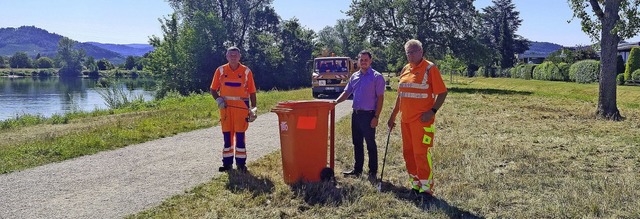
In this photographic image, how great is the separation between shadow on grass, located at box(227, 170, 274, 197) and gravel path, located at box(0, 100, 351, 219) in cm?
42

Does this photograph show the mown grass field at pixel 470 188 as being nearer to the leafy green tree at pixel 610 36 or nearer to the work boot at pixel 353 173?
the work boot at pixel 353 173

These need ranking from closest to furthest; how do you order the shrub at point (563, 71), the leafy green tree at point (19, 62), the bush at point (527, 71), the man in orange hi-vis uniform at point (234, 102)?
the man in orange hi-vis uniform at point (234, 102), the shrub at point (563, 71), the bush at point (527, 71), the leafy green tree at point (19, 62)

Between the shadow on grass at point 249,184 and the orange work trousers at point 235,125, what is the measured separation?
34cm

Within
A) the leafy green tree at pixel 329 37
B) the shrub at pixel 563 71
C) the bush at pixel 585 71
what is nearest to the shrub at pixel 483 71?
the shrub at pixel 563 71

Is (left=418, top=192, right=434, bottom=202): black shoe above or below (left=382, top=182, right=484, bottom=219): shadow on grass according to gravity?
above

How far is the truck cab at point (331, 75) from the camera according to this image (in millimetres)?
22250

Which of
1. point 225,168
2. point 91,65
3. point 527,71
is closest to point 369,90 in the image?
point 225,168

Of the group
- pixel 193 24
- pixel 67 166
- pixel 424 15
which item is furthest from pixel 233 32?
pixel 67 166

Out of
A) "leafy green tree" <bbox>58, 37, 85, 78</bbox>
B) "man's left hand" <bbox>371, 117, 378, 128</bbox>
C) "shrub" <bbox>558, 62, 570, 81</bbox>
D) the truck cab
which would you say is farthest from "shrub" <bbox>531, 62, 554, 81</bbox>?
"leafy green tree" <bbox>58, 37, 85, 78</bbox>

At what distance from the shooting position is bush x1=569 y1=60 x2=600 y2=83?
107 feet

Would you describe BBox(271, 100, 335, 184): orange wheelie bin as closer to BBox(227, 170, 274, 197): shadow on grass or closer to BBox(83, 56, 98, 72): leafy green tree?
BBox(227, 170, 274, 197): shadow on grass

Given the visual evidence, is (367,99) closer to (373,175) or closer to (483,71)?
(373,175)

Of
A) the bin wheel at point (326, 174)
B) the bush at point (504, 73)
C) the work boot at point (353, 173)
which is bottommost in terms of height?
the work boot at point (353, 173)

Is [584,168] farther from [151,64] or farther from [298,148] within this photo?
[151,64]
